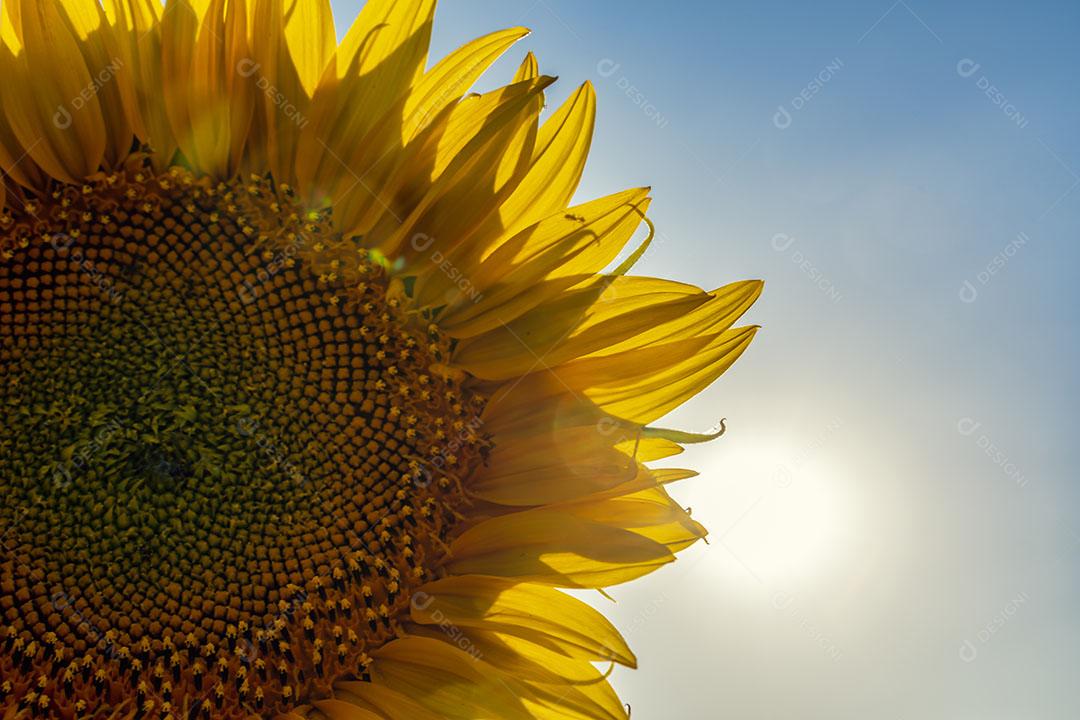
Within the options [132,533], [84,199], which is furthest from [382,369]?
[84,199]

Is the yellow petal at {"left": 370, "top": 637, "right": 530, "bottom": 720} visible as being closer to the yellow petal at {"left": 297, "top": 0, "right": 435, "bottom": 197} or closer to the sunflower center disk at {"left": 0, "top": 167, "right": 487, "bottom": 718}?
the sunflower center disk at {"left": 0, "top": 167, "right": 487, "bottom": 718}

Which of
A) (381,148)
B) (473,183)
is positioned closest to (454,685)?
(473,183)

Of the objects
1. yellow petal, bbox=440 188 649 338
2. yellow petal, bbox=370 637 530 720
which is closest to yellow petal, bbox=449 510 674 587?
yellow petal, bbox=370 637 530 720

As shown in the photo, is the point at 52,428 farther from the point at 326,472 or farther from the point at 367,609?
the point at 367,609

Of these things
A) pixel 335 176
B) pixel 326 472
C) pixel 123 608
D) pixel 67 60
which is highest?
pixel 335 176

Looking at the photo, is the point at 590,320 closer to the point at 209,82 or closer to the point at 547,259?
the point at 547,259

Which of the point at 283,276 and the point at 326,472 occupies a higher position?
the point at 283,276

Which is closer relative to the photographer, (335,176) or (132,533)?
(132,533)

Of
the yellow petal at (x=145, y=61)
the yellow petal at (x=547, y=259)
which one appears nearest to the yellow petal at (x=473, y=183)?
the yellow petal at (x=547, y=259)
